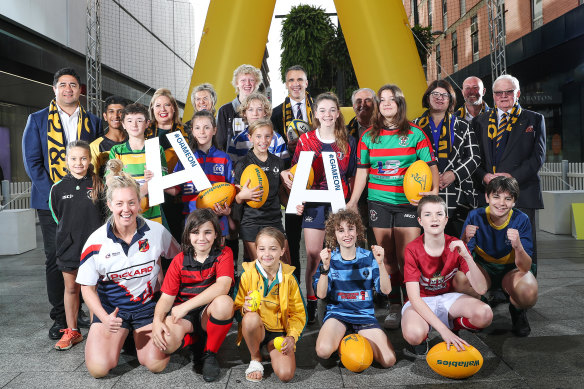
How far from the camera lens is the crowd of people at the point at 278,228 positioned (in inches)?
125

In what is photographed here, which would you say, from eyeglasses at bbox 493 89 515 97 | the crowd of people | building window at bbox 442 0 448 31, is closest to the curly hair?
the crowd of people

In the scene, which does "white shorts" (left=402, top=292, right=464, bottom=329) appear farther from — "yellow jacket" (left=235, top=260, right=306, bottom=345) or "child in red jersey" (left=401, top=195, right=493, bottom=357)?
"yellow jacket" (left=235, top=260, right=306, bottom=345)

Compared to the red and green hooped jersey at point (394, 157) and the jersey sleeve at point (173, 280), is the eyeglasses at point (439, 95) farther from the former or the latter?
the jersey sleeve at point (173, 280)

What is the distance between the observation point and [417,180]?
11.9ft

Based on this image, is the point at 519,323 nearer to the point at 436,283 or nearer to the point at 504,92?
the point at 436,283

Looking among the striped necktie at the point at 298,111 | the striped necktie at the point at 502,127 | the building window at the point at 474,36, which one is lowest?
the striped necktie at the point at 502,127

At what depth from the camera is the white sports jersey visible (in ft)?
10.7

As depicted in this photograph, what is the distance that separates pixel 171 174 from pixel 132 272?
0.82 metres

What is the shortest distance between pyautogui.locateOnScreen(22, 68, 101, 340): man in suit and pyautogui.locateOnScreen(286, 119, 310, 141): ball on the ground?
1.82 m

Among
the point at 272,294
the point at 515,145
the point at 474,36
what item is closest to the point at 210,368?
the point at 272,294

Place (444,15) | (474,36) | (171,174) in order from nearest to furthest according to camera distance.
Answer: (171,174)
(474,36)
(444,15)

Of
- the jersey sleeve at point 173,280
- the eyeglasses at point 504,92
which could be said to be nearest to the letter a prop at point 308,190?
the jersey sleeve at point 173,280

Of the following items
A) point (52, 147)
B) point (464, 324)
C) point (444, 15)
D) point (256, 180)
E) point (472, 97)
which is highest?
→ point (444, 15)

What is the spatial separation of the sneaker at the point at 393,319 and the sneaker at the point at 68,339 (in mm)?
2390
